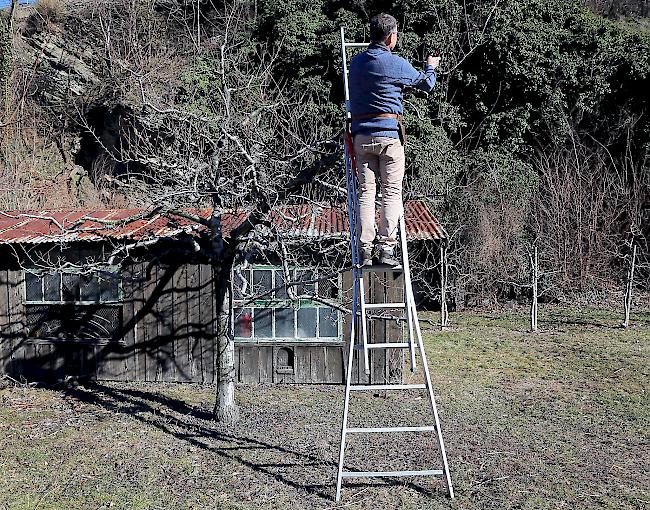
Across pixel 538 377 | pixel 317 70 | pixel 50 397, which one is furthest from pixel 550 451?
pixel 317 70

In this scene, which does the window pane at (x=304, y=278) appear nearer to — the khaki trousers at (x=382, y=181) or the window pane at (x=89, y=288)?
the window pane at (x=89, y=288)

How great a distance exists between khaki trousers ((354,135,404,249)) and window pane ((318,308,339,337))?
15.2ft

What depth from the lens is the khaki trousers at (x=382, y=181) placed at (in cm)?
520

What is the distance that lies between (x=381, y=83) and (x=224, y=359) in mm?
4299

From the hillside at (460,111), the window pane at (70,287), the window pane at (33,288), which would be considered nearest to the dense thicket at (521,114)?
the hillside at (460,111)

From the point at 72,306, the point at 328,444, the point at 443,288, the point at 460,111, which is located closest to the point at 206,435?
the point at 328,444

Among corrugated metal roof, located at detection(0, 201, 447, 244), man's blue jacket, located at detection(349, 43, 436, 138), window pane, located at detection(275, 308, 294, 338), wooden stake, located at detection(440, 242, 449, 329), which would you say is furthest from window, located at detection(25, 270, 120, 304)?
wooden stake, located at detection(440, 242, 449, 329)

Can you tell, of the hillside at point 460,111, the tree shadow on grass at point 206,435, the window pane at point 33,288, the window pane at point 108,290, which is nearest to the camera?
the tree shadow on grass at point 206,435

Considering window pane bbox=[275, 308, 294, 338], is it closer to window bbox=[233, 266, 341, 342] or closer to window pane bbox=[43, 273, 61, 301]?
window bbox=[233, 266, 341, 342]

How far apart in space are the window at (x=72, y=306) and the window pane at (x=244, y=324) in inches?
70.5

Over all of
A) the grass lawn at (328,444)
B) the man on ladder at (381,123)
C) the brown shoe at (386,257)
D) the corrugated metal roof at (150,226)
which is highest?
the man on ladder at (381,123)

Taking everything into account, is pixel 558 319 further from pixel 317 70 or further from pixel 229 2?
pixel 229 2

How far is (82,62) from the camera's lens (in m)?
20.7

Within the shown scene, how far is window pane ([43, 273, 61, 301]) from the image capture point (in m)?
10.3
